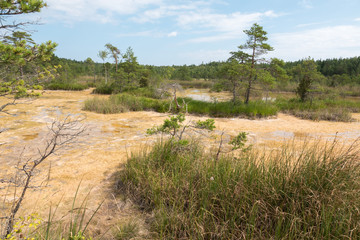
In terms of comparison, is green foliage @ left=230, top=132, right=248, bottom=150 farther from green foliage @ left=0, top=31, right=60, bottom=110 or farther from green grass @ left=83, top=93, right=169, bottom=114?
green grass @ left=83, top=93, right=169, bottom=114

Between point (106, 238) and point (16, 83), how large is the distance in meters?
2.01

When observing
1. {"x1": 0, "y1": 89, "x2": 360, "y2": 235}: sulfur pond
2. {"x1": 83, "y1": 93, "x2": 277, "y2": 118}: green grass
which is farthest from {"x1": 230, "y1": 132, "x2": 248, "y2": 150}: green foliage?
{"x1": 83, "y1": 93, "x2": 277, "y2": 118}: green grass

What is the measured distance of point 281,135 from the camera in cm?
701

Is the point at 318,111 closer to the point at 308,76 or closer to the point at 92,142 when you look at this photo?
the point at 308,76

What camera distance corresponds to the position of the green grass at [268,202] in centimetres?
185

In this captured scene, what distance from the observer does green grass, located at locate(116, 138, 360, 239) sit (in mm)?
1846

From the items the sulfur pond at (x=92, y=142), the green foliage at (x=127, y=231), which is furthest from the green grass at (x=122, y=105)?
the green foliage at (x=127, y=231)

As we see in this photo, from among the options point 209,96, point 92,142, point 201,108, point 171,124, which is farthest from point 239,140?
point 209,96

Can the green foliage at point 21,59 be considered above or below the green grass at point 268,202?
above

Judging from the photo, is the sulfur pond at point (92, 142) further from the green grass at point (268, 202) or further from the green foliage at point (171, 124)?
the green grass at point (268, 202)

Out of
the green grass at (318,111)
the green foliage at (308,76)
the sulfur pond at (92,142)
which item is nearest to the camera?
→ the sulfur pond at (92,142)

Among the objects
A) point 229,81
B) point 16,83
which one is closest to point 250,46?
point 229,81

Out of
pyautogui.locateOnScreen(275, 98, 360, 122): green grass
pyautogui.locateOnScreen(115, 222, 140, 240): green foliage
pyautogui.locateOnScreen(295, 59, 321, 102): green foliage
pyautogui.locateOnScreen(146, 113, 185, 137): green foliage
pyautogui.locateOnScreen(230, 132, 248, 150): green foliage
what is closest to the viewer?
pyautogui.locateOnScreen(115, 222, 140, 240): green foliage

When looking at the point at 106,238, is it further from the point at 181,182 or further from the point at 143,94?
the point at 143,94
